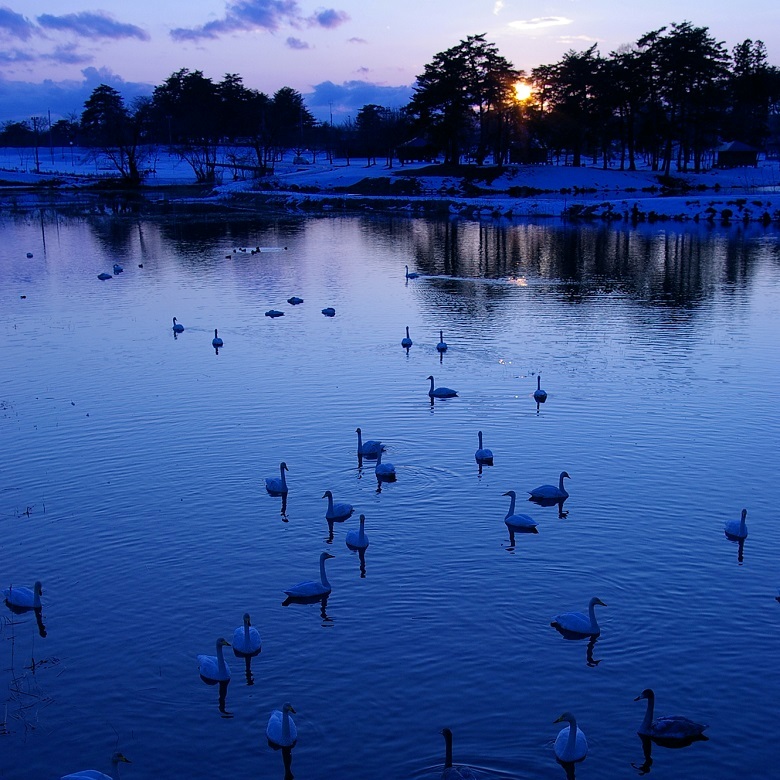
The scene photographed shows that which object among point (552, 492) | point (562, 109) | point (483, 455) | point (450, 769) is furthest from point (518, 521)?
point (562, 109)

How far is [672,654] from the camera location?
11.3m

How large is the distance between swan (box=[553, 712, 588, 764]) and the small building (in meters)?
101

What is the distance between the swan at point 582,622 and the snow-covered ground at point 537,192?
63.3 m

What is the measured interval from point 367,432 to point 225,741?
1011 cm

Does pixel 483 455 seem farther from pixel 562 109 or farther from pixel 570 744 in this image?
pixel 562 109

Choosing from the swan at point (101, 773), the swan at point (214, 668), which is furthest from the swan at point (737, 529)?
the swan at point (101, 773)

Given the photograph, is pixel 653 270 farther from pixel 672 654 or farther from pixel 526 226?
pixel 672 654

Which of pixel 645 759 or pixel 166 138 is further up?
pixel 166 138

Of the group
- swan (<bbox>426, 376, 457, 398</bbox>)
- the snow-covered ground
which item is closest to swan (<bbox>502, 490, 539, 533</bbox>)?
swan (<bbox>426, 376, 457, 398</bbox>)

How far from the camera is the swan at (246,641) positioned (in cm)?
1130

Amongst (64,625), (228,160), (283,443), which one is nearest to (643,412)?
(283,443)

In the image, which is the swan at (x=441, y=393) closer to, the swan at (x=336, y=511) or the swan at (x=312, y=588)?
the swan at (x=336, y=511)

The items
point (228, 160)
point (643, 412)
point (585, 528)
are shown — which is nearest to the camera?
point (585, 528)

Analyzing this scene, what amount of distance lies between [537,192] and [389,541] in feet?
255
